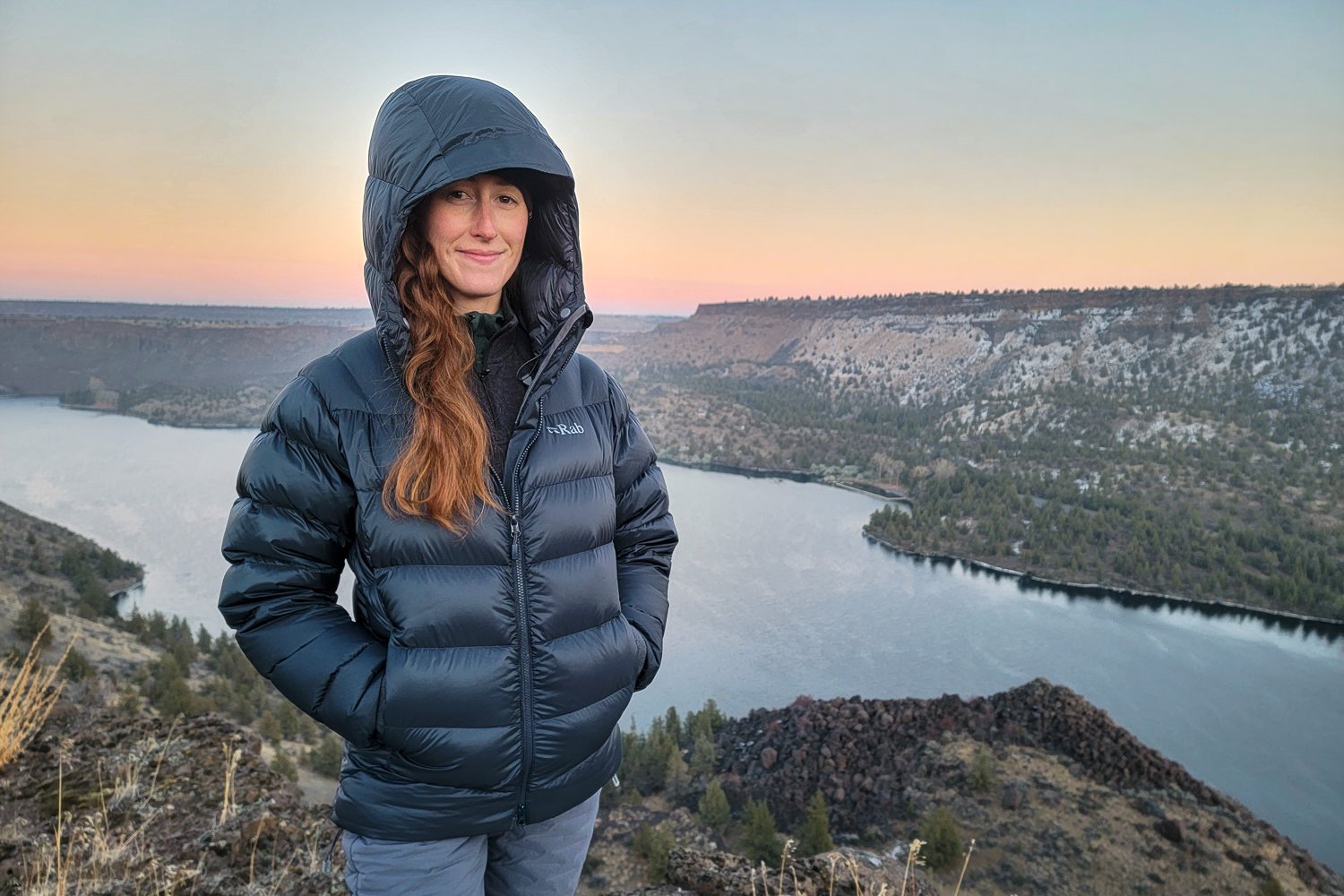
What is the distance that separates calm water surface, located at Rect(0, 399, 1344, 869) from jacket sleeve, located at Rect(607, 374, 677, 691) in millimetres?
10792

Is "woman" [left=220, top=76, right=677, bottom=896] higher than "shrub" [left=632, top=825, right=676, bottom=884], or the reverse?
"woman" [left=220, top=76, right=677, bottom=896]

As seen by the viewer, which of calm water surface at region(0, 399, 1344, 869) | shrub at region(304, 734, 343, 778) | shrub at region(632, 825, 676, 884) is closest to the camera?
shrub at region(632, 825, 676, 884)

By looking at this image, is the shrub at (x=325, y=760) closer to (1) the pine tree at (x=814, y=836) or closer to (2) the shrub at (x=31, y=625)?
(2) the shrub at (x=31, y=625)

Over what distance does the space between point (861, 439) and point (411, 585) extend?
116 ft

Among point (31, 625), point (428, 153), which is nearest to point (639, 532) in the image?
point (428, 153)

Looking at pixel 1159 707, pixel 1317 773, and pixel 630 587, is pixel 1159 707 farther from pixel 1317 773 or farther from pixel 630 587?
pixel 630 587

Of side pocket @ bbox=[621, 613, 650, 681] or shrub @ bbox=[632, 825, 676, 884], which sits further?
shrub @ bbox=[632, 825, 676, 884]

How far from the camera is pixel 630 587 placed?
1580mm

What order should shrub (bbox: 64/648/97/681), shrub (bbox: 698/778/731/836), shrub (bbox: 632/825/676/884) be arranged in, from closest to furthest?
shrub (bbox: 632/825/676/884)
shrub (bbox: 64/648/97/681)
shrub (bbox: 698/778/731/836)

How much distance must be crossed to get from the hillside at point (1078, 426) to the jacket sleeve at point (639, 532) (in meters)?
20.1

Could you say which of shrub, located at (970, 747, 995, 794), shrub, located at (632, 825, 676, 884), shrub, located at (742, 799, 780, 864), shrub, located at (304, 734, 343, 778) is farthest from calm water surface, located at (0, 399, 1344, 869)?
shrub, located at (304, 734, 343, 778)

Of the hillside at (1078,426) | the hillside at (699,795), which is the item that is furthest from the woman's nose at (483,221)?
the hillside at (1078,426)

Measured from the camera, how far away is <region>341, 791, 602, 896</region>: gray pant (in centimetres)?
128

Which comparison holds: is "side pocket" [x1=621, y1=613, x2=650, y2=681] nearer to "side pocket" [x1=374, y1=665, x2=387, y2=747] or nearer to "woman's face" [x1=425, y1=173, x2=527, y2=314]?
"side pocket" [x1=374, y1=665, x2=387, y2=747]
